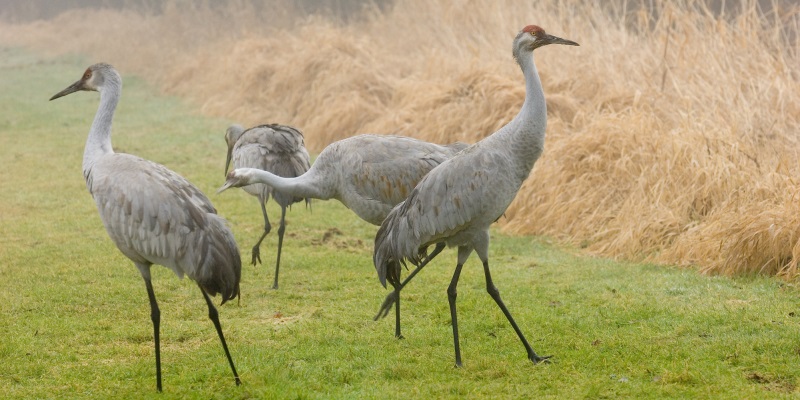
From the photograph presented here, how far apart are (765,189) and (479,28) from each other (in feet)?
22.7

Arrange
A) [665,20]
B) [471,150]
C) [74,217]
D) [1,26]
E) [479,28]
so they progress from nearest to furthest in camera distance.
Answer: [471,150] < [74,217] < [665,20] < [479,28] < [1,26]

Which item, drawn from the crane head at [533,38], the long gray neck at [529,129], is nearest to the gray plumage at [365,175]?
the long gray neck at [529,129]

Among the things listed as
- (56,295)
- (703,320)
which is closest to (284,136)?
(56,295)

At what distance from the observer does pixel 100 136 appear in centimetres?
518

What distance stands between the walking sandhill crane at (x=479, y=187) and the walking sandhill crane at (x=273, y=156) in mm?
2237

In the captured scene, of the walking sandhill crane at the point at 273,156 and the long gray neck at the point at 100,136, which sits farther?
the walking sandhill crane at the point at 273,156

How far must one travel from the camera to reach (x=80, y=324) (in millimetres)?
5793

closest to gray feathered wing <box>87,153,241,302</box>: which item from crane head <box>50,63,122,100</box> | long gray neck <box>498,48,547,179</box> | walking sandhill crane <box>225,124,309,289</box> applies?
crane head <box>50,63,122,100</box>

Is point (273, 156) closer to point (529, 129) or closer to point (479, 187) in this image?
point (479, 187)

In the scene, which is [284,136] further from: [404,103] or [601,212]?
[404,103]

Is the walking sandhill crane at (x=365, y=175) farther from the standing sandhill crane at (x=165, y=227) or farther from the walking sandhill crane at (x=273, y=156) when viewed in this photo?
the walking sandhill crane at (x=273, y=156)

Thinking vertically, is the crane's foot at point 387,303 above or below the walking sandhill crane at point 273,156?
below

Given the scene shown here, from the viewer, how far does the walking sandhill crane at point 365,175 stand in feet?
19.1

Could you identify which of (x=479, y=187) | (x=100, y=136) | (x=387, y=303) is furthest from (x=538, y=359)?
(x=100, y=136)
